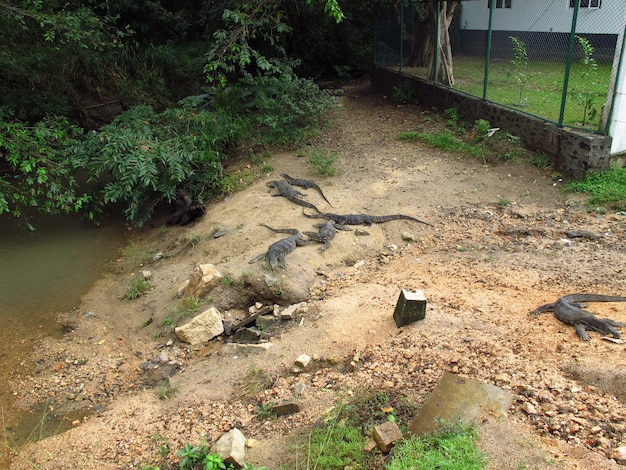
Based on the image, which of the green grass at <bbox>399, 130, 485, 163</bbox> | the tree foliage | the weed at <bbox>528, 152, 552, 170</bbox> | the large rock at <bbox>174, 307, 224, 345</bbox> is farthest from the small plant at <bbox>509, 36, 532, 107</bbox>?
the large rock at <bbox>174, 307, 224, 345</bbox>

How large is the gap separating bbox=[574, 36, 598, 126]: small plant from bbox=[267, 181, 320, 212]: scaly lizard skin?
178 inches

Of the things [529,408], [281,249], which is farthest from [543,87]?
[529,408]

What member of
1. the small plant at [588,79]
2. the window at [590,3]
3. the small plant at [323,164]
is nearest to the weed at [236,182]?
the small plant at [323,164]

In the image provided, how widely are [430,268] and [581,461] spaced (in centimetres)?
321

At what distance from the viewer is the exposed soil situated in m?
3.31

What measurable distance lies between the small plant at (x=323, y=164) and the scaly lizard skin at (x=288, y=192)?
70 centimetres

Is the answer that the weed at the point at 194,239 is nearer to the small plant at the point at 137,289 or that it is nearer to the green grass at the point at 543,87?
the small plant at the point at 137,289

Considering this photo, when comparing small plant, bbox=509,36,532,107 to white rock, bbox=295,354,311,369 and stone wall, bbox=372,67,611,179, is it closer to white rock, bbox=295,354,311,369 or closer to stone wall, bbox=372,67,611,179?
stone wall, bbox=372,67,611,179

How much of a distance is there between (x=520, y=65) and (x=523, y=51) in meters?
0.48

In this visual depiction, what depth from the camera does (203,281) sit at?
18.6 feet

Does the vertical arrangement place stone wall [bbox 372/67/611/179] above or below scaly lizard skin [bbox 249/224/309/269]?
above

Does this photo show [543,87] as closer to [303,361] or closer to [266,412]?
[303,361]

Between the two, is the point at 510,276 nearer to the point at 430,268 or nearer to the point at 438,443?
the point at 430,268

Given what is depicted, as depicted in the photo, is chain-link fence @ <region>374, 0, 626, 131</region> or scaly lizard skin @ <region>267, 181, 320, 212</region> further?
chain-link fence @ <region>374, 0, 626, 131</region>
